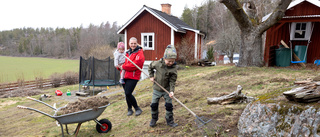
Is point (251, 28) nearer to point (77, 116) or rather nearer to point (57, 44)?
point (77, 116)

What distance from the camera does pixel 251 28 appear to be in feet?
29.9

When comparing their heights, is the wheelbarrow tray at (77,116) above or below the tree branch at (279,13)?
below

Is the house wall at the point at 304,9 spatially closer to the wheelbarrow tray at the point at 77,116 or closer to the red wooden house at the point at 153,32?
the red wooden house at the point at 153,32

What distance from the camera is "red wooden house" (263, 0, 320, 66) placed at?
31.5ft

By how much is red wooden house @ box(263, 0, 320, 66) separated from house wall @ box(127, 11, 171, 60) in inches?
328

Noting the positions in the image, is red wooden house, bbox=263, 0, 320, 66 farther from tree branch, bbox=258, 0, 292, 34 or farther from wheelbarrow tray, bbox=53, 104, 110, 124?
wheelbarrow tray, bbox=53, 104, 110, 124

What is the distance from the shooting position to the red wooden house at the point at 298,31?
959 cm

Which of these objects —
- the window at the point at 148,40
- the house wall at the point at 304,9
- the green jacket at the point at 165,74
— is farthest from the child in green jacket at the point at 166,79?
the window at the point at 148,40

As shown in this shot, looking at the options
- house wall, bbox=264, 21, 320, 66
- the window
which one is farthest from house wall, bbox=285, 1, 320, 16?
the window

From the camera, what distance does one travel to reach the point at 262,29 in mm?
8961

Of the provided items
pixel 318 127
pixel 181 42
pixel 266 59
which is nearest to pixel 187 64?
pixel 181 42

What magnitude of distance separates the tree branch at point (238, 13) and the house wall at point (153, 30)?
331 inches

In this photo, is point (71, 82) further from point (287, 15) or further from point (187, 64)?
point (287, 15)

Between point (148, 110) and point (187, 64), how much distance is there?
40.7ft
